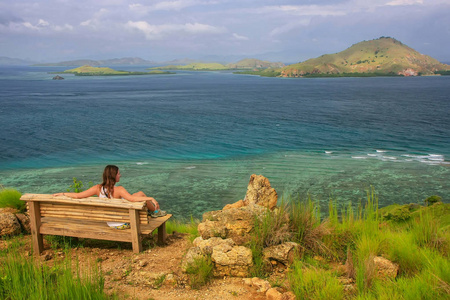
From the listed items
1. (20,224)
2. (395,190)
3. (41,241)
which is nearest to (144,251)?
(41,241)

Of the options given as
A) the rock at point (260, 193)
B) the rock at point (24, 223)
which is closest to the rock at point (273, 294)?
A: the rock at point (260, 193)

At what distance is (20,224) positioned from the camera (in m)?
8.66

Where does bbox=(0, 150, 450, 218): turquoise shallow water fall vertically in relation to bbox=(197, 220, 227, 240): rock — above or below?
below


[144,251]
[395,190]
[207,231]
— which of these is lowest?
[395,190]

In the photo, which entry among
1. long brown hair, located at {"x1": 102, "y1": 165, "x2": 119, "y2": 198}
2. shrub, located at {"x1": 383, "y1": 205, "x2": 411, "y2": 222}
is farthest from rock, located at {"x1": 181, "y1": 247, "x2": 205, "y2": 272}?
shrub, located at {"x1": 383, "y1": 205, "x2": 411, "y2": 222}

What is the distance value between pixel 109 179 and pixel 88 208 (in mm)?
680

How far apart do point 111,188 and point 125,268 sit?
5.54 feet

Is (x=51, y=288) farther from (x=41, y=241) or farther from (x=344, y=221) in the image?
(x=344, y=221)

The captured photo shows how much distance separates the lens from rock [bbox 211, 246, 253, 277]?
241 inches

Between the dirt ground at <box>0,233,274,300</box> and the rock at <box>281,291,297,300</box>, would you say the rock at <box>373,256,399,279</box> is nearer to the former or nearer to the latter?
the rock at <box>281,291,297,300</box>

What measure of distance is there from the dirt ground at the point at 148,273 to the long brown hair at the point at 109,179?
118cm

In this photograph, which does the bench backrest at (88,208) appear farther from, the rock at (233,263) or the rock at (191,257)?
the rock at (233,263)

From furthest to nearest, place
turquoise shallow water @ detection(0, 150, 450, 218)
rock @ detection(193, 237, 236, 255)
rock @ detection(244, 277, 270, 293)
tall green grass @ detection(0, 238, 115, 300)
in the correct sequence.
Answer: turquoise shallow water @ detection(0, 150, 450, 218) → rock @ detection(193, 237, 236, 255) → rock @ detection(244, 277, 270, 293) → tall green grass @ detection(0, 238, 115, 300)

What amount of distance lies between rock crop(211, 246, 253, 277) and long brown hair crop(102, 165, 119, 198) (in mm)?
2585
